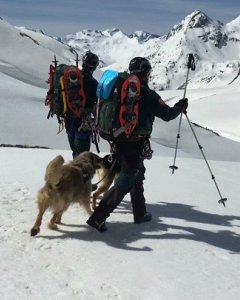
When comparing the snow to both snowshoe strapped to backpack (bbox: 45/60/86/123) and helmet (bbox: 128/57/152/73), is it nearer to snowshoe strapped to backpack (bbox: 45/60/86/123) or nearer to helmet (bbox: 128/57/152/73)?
snowshoe strapped to backpack (bbox: 45/60/86/123)

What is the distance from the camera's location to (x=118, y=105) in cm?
674

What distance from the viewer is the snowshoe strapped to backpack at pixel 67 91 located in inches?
313

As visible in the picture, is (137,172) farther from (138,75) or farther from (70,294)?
(70,294)

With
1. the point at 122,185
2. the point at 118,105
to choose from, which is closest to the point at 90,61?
the point at 118,105

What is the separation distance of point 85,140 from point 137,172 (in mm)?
1812

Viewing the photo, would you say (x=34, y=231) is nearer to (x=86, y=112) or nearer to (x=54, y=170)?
(x=54, y=170)

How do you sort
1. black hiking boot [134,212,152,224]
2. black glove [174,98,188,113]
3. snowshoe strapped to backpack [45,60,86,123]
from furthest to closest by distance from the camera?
1. snowshoe strapped to backpack [45,60,86,123]
2. black hiking boot [134,212,152,224]
3. black glove [174,98,188,113]

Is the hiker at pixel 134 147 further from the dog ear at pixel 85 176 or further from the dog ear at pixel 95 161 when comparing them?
the dog ear at pixel 95 161

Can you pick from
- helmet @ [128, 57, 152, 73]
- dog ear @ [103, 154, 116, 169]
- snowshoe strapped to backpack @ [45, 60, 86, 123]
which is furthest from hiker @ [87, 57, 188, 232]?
snowshoe strapped to backpack @ [45, 60, 86, 123]

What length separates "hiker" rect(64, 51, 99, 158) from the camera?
27.1 ft

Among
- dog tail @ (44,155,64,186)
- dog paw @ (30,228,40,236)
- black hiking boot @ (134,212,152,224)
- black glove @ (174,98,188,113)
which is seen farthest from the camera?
black hiking boot @ (134,212,152,224)

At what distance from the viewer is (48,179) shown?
627cm

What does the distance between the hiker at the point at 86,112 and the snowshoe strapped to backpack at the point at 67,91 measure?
16 cm

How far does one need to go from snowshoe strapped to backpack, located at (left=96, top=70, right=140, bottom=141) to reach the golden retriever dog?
62cm
